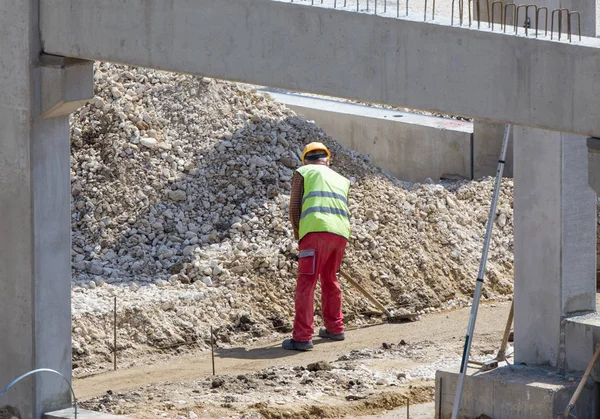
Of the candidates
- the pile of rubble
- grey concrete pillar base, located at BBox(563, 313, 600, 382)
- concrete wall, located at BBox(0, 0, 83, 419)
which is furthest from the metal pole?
the pile of rubble

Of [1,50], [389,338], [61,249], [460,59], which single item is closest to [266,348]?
[389,338]

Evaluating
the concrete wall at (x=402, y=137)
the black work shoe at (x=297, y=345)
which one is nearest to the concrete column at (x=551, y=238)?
the black work shoe at (x=297, y=345)

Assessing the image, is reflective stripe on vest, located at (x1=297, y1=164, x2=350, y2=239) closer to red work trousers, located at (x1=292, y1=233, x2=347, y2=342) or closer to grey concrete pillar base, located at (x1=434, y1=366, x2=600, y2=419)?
red work trousers, located at (x1=292, y1=233, x2=347, y2=342)

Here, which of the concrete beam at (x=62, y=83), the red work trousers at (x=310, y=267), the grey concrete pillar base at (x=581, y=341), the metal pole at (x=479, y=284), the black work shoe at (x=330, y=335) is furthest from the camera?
the black work shoe at (x=330, y=335)

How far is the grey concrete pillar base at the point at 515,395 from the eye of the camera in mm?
9672

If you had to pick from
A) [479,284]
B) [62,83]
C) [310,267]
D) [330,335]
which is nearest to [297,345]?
[330,335]

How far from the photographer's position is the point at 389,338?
13250 millimetres

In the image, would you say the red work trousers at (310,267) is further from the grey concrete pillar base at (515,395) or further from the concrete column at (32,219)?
the concrete column at (32,219)

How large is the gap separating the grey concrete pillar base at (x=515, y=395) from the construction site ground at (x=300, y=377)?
0.61m

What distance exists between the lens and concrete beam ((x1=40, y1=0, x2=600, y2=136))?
7.99m

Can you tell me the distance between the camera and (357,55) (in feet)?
27.7

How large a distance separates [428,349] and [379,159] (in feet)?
21.2

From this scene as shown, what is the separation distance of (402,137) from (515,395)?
29.3 feet

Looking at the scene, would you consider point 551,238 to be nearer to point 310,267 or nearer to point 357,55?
point 357,55
